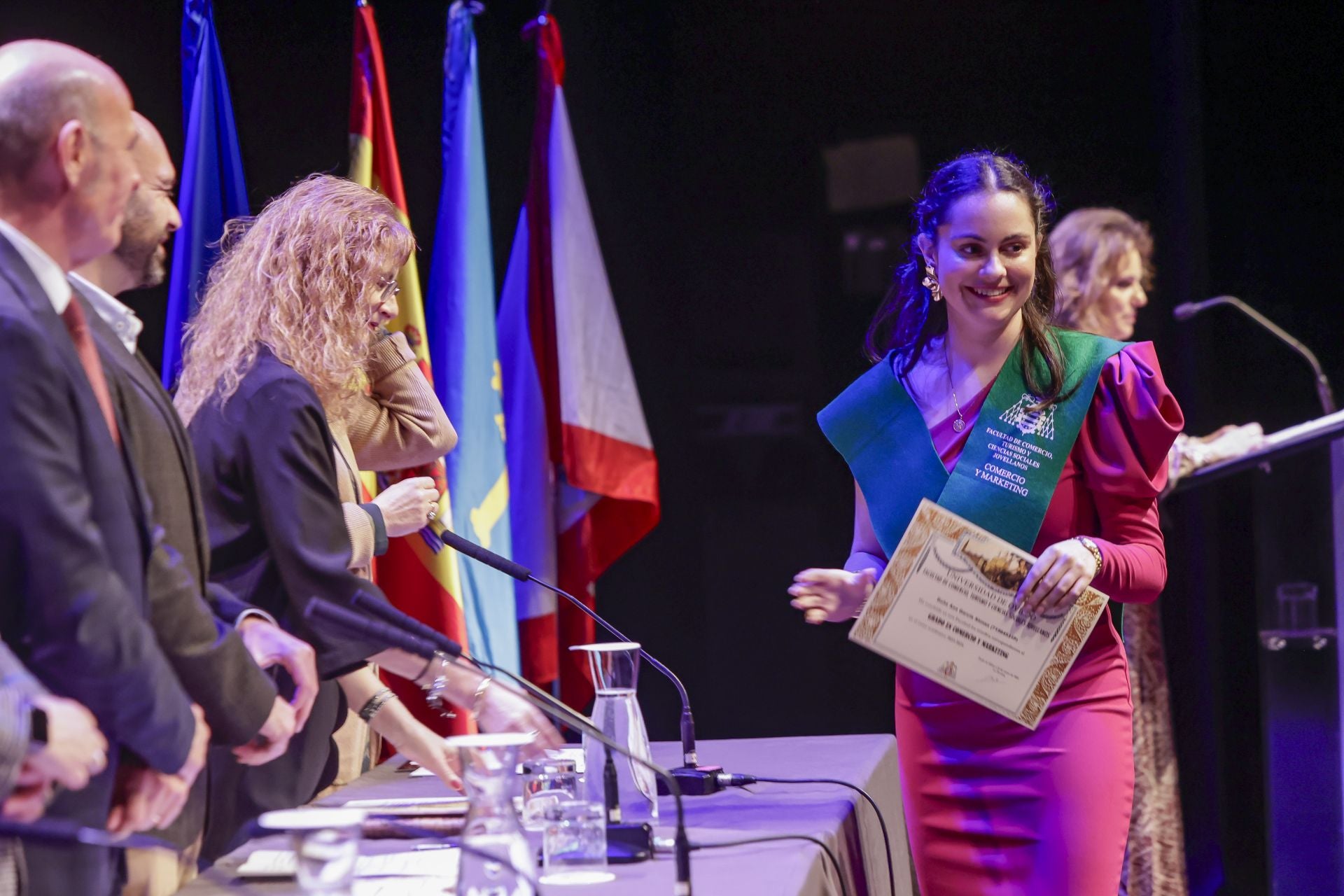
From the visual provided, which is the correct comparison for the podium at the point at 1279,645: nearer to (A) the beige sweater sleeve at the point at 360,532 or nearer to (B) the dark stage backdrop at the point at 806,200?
(B) the dark stage backdrop at the point at 806,200

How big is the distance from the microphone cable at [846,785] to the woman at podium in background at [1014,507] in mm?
166

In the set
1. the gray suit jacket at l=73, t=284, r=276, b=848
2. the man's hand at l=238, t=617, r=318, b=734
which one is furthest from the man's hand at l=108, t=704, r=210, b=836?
the man's hand at l=238, t=617, r=318, b=734

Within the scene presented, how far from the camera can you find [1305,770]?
8.54 ft

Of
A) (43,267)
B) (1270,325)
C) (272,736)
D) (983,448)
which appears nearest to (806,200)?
(1270,325)

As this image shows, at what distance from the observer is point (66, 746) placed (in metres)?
1.05

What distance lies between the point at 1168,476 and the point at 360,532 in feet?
6.66

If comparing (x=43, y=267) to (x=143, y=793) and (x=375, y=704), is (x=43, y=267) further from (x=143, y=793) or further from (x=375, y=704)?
(x=375, y=704)

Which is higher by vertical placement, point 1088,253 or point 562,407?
point 1088,253

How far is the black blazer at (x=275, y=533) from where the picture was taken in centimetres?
170

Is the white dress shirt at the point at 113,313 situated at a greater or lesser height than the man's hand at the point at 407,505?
greater

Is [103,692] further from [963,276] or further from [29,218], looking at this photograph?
[963,276]

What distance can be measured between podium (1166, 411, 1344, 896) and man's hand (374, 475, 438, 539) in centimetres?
159

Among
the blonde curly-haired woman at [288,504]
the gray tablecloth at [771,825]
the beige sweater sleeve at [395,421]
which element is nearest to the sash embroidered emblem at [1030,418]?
the gray tablecloth at [771,825]

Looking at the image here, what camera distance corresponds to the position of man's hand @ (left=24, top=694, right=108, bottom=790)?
3.43 feet
